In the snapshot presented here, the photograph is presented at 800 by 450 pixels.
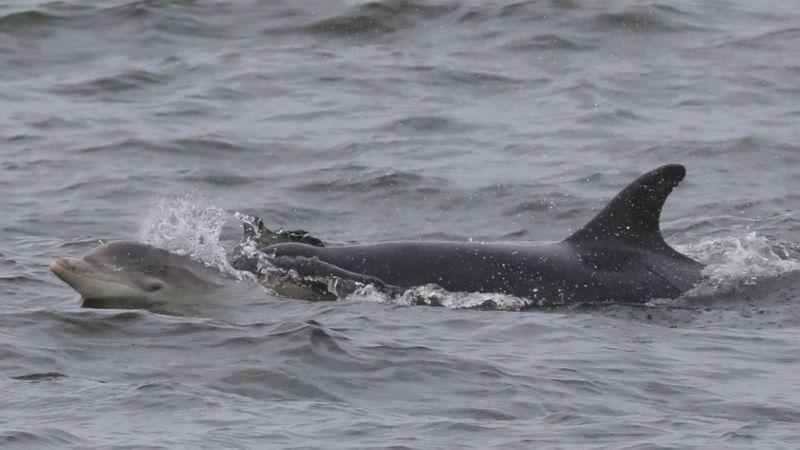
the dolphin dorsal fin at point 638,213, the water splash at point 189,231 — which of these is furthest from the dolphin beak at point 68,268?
the dolphin dorsal fin at point 638,213

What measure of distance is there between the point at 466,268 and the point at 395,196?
4.72 m

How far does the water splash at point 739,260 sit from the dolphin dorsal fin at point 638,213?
0.52 metres

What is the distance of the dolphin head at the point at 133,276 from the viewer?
480 inches

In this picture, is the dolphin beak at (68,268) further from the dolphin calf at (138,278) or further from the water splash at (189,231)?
the water splash at (189,231)

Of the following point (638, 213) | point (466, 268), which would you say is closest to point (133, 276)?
point (466, 268)

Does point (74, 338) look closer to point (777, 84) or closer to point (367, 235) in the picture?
point (367, 235)

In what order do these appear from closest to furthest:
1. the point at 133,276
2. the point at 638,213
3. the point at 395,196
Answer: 1. the point at 133,276
2. the point at 638,213
3. the point at 395,196

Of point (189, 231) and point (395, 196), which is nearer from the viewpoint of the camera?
point (189, 231)

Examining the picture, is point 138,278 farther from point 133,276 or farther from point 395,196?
point 395,196

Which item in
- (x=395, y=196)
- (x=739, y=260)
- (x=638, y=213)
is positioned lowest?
(x=395, y=196)

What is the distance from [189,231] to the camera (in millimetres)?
13820

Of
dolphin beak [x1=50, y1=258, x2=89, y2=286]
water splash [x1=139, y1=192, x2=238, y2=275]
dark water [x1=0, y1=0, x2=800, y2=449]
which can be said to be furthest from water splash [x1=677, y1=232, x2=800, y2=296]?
dolphin beak [x1=50, y1=258, x2=89, y2=286]

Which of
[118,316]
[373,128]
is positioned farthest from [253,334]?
[373,128]

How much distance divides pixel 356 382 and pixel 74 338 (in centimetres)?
207
